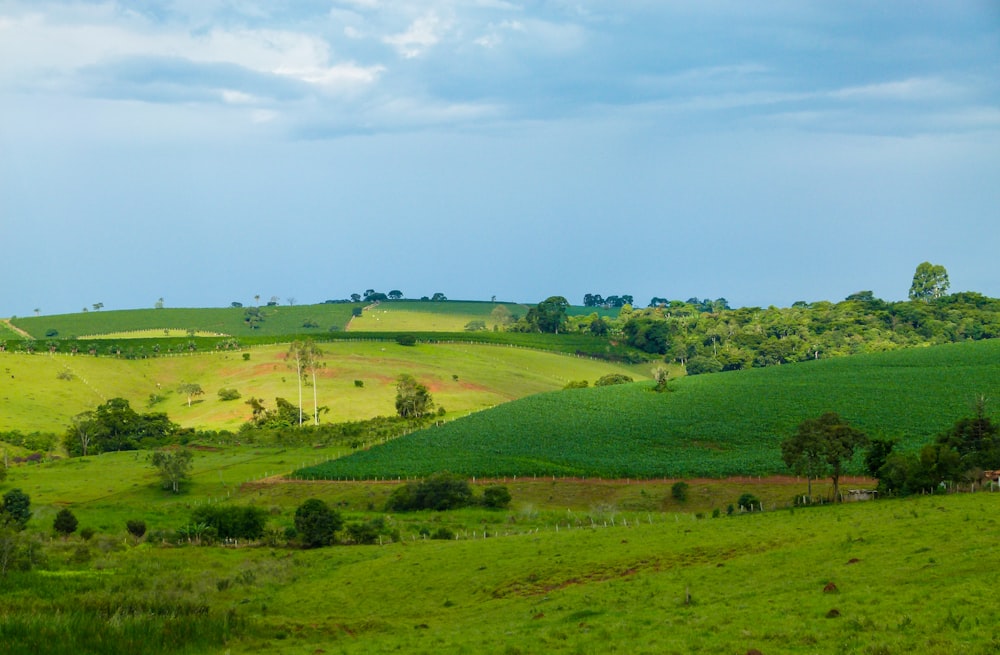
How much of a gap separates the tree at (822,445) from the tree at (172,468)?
179 ft

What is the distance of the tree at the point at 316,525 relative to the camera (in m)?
64.3

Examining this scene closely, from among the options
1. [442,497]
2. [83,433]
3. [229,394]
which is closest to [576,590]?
[442,497]

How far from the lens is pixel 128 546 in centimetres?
6288

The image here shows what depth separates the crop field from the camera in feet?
316

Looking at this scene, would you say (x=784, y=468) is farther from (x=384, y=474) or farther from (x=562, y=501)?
(x=384, y=474)

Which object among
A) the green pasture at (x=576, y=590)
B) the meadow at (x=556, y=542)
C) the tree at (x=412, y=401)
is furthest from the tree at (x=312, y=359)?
the green pasture at (x=576, y=590)

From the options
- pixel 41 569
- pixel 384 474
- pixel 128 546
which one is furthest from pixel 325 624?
pixel 384 474

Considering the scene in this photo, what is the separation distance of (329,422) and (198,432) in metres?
17.0

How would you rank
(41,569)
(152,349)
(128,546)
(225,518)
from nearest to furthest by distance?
(41,569), (128,546), (225,518), (152,349)

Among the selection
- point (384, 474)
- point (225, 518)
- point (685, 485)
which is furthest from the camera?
point (384, 474)

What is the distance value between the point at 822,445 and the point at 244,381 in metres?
110

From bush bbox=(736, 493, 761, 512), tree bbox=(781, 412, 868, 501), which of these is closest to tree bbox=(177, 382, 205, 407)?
bush bbox=(736, 493, 761, 512)

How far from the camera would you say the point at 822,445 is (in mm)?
66188

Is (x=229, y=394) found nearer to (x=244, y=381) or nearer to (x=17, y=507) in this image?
(x=244, y=381)
